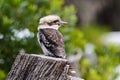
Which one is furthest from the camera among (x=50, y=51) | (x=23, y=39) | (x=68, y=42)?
(x=68, y=42)

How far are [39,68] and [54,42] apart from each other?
67cm

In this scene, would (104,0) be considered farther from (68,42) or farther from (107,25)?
(68,42)

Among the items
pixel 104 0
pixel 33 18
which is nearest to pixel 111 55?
pixel 33 18

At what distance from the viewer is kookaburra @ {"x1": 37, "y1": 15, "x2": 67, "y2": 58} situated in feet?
17.0

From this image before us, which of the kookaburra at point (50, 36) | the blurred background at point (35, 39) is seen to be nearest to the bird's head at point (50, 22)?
the kookaburra at point (50, 36)

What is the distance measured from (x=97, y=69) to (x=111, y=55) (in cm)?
36

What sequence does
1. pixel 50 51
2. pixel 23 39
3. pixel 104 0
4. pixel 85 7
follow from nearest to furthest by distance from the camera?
pixel 50 51, pixel 23 39, pixel 85 7, pixel 104 0

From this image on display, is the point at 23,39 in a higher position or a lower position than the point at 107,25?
higher

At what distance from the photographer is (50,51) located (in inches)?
202

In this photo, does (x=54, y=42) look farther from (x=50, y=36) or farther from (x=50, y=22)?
(x=50, y=22)

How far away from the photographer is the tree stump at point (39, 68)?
14.9 ft

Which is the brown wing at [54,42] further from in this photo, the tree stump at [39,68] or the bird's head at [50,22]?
the tree stump at [39,68]

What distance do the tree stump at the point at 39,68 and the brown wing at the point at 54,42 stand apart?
0.39 m

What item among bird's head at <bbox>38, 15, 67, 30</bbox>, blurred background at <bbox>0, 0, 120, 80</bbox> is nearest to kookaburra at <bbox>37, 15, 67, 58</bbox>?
bird's head at <bbox>38, 15, 67, 30</bbox>
